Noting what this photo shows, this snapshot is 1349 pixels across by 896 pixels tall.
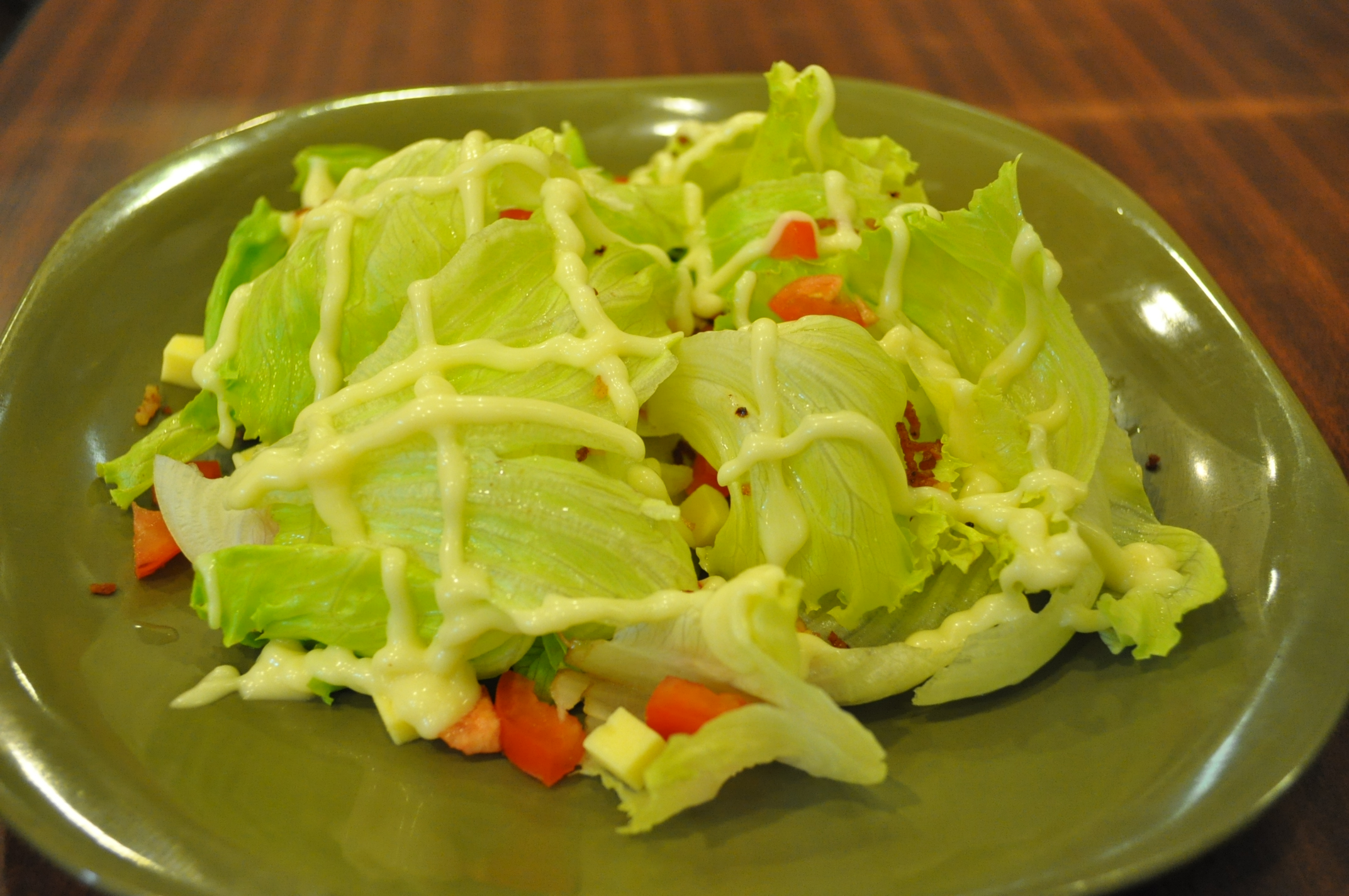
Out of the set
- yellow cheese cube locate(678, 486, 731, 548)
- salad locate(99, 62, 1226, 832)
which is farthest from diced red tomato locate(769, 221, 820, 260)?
yellow cheese cube locate(678, 486, 731, 548)

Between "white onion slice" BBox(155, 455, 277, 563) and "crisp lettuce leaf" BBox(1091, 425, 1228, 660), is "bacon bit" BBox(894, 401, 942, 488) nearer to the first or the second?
"crisp lettuce leaf" BBox(1091, 425, 1228, 660)

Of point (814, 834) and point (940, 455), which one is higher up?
point (940, 455)

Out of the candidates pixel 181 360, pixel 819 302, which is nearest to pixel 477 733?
pixel 819 302

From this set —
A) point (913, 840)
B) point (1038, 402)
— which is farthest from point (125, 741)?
point (1038, 402)

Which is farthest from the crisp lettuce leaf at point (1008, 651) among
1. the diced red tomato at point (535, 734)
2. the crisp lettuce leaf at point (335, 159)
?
the crisp lettuce leaf at point (335, 159)

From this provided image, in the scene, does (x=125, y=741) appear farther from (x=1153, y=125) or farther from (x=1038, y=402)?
(x=1153, y=125)
